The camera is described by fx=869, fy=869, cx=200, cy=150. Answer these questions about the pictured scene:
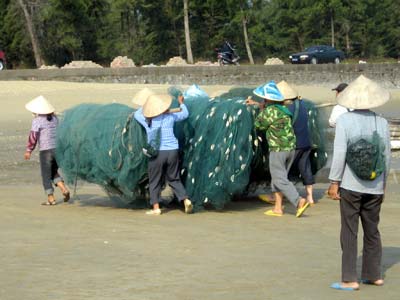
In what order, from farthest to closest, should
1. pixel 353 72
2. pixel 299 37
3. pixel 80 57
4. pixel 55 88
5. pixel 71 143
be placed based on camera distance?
pixel 299 37 → pixel 80 57 → pixel 353 72 → pixel 55 88 → pixel 71 143

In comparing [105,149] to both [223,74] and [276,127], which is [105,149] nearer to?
[276,127]

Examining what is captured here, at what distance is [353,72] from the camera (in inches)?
1689

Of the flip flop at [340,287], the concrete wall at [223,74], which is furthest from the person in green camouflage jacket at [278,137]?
the concrete wall at [223,74]

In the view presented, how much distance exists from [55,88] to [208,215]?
22.1 m

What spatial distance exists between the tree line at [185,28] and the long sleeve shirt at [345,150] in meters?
46.0

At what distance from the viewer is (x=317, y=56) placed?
4991cm

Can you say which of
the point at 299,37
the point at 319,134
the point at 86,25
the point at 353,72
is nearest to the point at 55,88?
the point at 353,72

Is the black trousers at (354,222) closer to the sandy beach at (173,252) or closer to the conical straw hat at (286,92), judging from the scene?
the sandy beach at (173,252)

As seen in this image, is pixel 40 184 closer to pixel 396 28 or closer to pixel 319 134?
pixel 319 134

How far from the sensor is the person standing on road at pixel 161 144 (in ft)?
31.0

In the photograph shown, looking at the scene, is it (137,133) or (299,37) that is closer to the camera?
(137,133)

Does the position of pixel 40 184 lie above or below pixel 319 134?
below

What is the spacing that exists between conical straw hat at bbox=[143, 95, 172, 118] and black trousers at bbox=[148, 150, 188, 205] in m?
0.43

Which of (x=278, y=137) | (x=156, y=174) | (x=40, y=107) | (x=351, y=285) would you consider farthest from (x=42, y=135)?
(x=351, y=285)
